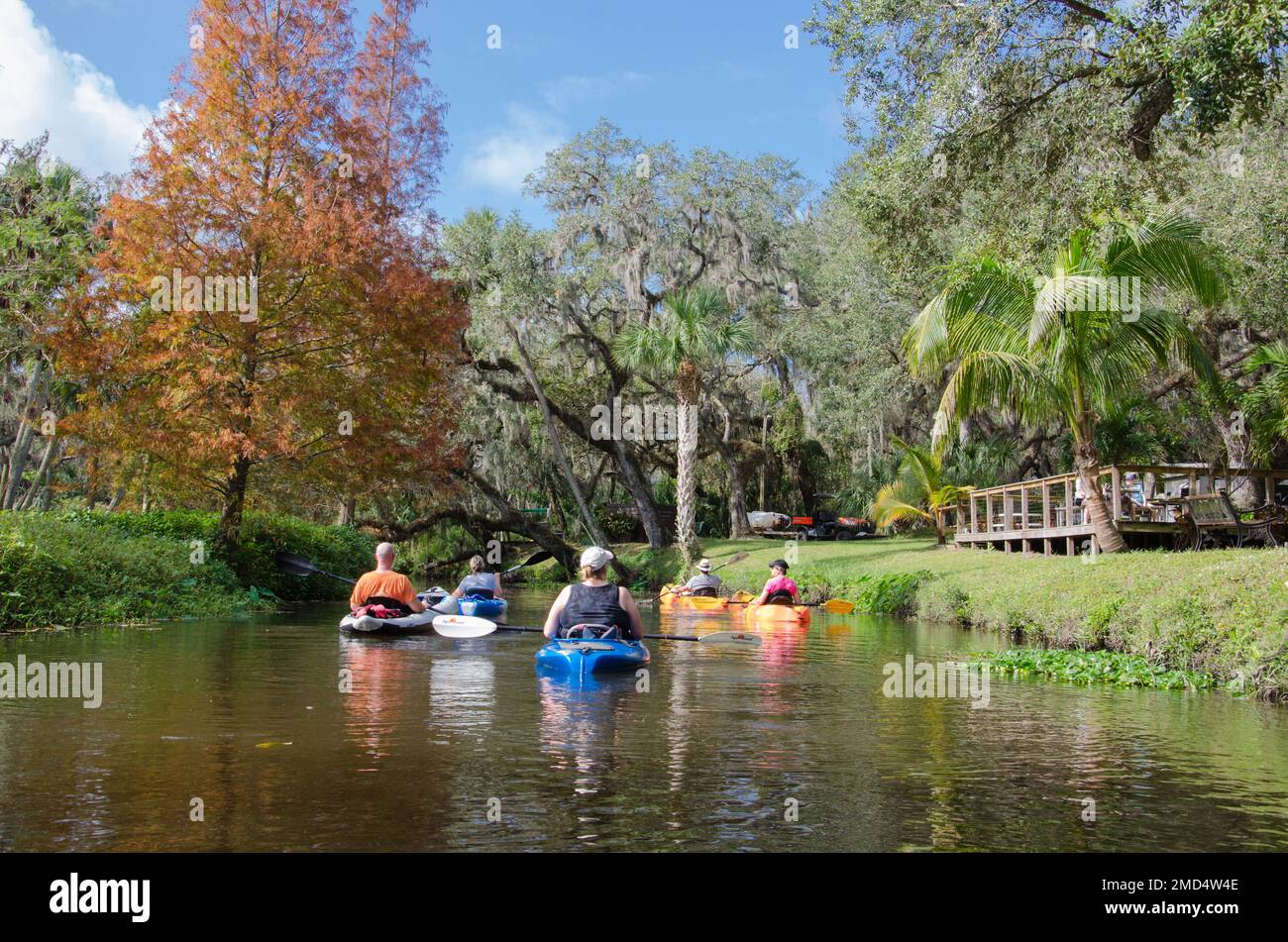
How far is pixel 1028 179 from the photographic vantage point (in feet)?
51.7

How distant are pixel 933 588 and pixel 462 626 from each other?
35.3 ft

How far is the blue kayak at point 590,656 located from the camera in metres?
11.6

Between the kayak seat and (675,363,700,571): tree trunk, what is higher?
(675,363,700,571): tree trunk

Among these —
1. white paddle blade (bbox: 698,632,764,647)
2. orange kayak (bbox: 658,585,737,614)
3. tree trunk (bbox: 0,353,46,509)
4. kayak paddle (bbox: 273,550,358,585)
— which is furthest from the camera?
tree trunk (bbox: 0,353,46,509)

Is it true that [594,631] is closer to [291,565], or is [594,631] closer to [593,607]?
[593,607]

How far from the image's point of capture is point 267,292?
23062 mm

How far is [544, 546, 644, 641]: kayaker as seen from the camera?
12328 mm

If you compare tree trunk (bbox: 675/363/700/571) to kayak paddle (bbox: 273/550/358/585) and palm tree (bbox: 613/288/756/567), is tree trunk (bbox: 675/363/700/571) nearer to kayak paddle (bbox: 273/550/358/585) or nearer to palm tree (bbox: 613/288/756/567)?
palm tree (bbox: 613/288/756/567)

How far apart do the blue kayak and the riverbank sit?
6189 mm

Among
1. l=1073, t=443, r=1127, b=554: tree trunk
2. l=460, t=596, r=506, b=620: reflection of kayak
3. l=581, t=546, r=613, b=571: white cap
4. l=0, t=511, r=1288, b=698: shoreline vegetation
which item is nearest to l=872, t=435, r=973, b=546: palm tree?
l=0, t=511, r=1288, b=698: shoreline vegetation

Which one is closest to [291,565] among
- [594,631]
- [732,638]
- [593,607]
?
[732,638]

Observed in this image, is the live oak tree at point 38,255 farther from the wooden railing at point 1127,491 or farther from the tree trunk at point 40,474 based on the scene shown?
the wooden railing at point 1127,491
